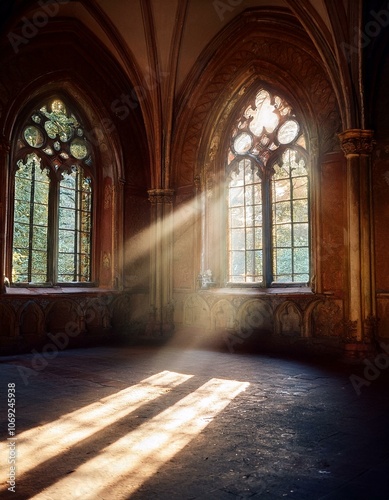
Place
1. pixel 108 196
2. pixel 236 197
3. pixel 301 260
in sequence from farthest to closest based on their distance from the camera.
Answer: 1. pixel 108 196
2. pixel 236 197
3. pixel 301 260

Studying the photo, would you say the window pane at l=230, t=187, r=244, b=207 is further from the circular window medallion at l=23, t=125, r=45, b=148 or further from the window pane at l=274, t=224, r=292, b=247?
the circular window medallion at l=23, t=125, r=45, b=148

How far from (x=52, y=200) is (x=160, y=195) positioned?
2.10 m

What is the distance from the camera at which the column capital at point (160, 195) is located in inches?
394

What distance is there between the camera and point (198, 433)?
375cm

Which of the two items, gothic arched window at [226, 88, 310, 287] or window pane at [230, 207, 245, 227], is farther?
window pane at [230, 207, 245, 227]

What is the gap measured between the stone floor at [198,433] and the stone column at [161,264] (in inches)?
124

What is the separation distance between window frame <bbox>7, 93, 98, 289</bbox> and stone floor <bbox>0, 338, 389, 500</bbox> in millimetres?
2890

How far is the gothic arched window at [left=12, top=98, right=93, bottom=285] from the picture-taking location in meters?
8.98

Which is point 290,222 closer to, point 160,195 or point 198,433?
point 160,195

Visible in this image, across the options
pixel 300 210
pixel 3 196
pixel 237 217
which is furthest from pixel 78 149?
pixel 300 210

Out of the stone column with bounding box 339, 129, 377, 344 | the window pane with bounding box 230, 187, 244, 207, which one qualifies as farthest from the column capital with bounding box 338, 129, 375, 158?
the window pane with bounding box 230, 187, 244, 207

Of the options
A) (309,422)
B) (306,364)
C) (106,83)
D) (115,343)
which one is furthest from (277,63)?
(309,422)

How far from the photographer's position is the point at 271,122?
9.42m

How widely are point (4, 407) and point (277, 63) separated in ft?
23.7
